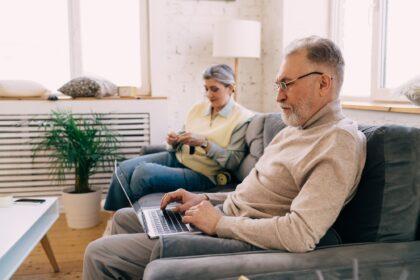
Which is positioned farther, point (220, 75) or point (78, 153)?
point (78, 153)

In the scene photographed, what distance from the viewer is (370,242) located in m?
1.21

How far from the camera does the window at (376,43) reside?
2.66 metres

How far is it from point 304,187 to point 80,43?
2941 mm

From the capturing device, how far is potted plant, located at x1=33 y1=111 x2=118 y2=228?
3.07m

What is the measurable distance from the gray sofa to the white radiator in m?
2.37

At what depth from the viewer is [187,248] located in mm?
1149

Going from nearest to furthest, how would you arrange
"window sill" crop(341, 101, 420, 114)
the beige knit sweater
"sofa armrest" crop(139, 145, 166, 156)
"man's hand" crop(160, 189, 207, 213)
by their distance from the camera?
1. the beige knit sweater
2. "man's hand" crop(160, 189, 207, 213)
3. "window sill" crop(341, 101, 420, 114)
4. "sofa armrest" crop(139, 145, 166, 156)

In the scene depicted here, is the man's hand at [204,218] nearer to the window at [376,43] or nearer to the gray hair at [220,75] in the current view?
the gray hair at [220,75]

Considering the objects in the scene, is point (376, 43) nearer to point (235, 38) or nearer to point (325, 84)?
point (235, 38)

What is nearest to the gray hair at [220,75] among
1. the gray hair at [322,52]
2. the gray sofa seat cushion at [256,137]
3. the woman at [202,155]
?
the woman at [202,155]

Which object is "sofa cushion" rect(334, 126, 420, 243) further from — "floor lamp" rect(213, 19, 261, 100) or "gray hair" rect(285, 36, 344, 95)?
"floor lamp" rect(213, 19, 261, 100)

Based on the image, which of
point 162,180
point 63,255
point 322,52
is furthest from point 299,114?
point 63,255

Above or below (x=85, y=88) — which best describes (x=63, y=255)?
below

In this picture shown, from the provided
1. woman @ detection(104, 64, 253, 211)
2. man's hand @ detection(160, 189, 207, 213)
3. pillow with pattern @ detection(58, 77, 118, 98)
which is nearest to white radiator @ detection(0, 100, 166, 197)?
pillow with pattern @ detection(58, 77, 118, 98)
